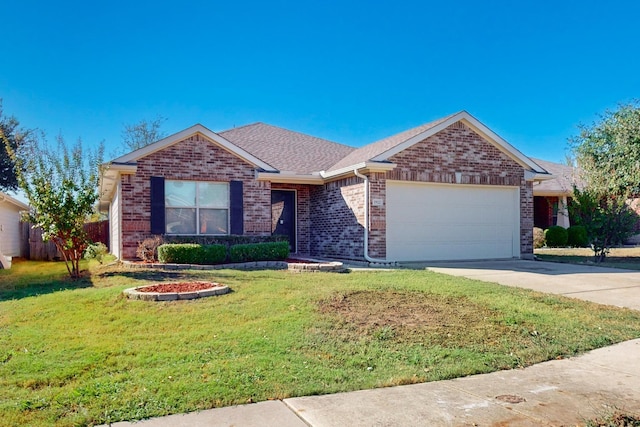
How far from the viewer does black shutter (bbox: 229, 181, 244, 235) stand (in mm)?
13891

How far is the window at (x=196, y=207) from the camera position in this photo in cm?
1342

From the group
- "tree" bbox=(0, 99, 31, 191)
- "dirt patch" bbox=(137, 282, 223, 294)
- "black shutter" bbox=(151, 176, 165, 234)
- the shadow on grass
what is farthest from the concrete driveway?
"tree" bbox=(0, 99, 31, 191)

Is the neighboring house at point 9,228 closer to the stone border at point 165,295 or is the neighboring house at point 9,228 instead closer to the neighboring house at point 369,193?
the neighboring house at point 369,193

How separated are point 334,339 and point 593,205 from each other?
11983mm

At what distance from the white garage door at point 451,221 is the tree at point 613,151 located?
4.15 metres

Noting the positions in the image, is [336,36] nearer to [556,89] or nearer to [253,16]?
[253,16]

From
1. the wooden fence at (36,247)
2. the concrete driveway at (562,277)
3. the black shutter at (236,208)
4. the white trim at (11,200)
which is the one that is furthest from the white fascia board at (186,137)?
the wooden fence at (36,247)

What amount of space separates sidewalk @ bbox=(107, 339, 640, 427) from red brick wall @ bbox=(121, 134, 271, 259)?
33.2 feet

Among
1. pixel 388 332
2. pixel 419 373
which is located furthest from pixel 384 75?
pixel 419 373

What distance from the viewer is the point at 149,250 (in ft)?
40.5

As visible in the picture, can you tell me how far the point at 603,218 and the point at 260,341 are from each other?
1277cm

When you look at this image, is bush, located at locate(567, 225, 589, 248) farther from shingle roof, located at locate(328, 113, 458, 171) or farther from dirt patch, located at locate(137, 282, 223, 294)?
dirt patch, located at locate(137, 282, 223, 294)

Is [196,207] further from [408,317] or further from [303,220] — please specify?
[408,317]

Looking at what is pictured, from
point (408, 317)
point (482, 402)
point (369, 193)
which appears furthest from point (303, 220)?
point (482, 402)
